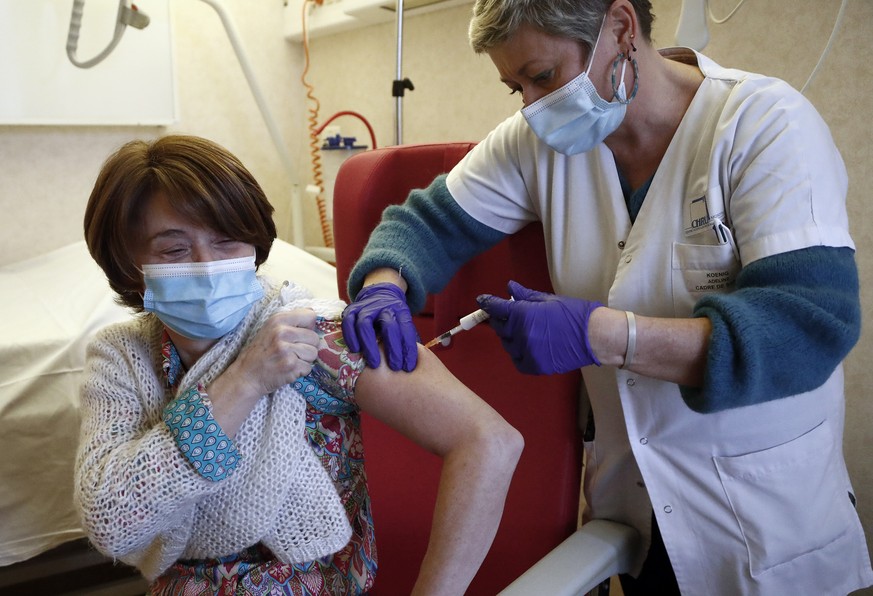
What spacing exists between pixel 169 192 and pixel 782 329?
0.89m

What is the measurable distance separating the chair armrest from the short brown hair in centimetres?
68

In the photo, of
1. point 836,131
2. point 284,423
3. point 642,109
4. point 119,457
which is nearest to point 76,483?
point 119,457

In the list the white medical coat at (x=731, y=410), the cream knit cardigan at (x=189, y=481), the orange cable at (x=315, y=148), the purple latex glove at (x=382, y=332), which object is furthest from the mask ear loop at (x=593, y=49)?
the orange cable at (x=315, y=148)

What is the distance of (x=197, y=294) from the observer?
3.19ft

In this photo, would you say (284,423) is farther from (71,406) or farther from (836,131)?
(836,131)

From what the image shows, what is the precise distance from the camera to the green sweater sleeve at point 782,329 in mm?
862

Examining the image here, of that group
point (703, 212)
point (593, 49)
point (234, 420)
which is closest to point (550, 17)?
point (593, 49)

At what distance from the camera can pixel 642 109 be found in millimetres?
1122

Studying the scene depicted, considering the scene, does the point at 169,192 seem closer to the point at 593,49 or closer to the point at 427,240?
the point at 427,240

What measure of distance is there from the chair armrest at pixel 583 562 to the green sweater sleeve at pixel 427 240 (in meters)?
0.53

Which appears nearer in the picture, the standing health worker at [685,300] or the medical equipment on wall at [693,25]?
the standing health worker at [685,300]

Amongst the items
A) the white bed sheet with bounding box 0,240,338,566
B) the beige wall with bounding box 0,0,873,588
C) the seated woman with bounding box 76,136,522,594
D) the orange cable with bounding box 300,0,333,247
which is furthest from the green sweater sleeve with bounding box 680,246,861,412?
the orange cable with bounding box 300,0,333,247

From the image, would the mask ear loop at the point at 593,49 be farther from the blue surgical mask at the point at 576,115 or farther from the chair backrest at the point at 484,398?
the chair backrest at the point at 484,398

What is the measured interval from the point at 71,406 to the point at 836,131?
2082mm
